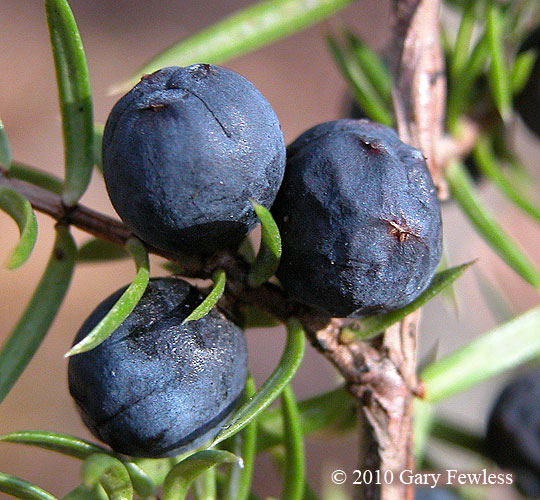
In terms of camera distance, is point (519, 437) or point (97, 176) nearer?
point (519, 437)

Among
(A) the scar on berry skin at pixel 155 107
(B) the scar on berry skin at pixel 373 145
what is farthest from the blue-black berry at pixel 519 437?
(A) the scar on berry skin at pixel 155 107

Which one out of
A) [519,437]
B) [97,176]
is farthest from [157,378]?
[97,176]

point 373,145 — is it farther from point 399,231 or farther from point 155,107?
point 155,107

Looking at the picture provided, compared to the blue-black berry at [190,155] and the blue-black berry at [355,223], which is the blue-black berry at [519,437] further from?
the blue-black berry at [190,155]

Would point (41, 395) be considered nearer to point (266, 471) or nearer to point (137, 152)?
point (266, 471)

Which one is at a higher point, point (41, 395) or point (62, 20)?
point (62, 20)

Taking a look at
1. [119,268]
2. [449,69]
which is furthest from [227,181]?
[119,268]
